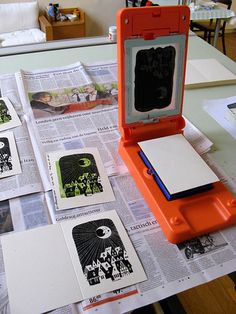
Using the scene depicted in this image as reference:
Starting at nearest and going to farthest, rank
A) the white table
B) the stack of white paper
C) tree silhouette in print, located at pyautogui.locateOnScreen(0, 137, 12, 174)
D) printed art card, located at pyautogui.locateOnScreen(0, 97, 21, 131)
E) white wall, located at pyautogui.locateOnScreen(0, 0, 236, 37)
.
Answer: the stack of white paper, tree silhouette in print, located at pyautogui.locateOnScreen(0, 137, 12, 174), printed art card, located at pyautogui.locateOnScreen(0, 97, 21, 131), the white table, white wall, located at pyautogui.locateOnScreen(0, 0, 236, 37)

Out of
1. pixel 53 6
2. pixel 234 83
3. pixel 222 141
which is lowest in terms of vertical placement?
pixel 222 141

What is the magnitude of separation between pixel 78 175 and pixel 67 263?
0.70ft

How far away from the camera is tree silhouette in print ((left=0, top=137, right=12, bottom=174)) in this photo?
74 cm

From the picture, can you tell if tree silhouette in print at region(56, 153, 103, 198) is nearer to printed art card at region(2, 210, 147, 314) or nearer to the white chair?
printed art card at region(2, 210, 147, 314)

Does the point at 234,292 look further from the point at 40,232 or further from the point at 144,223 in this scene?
the point at 40,232

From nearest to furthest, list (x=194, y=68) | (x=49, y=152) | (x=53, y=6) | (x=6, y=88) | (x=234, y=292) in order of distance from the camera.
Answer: (x=49, y=152) → (x=6, y=88) → (x=194, y=68) → (x=234, y=292) → (x=53, y=6)

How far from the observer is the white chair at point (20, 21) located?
8.61 feet

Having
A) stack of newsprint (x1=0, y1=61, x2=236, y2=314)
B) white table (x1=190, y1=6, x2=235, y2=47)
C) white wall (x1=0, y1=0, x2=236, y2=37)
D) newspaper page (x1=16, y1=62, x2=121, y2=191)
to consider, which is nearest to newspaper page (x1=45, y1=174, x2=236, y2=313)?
stack of newsprint (x1=0, y1=61, x2=236, y2=314)

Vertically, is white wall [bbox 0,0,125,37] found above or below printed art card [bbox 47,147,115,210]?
above

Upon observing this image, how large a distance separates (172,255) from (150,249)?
0.04 metres

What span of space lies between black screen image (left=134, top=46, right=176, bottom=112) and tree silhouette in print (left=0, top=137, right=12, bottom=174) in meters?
0.32

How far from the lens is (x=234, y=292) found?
1.24 metres

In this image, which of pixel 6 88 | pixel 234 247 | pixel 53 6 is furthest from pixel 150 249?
pixel 53 6

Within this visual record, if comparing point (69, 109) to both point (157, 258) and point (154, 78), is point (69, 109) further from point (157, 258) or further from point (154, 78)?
point (157, 258)
